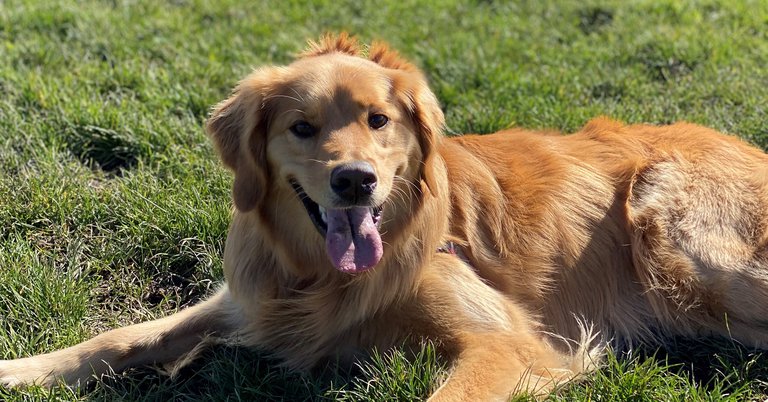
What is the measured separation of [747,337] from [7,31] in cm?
638

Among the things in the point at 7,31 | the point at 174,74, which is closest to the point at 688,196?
the point at 174,74

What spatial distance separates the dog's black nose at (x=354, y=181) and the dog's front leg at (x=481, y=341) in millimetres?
638

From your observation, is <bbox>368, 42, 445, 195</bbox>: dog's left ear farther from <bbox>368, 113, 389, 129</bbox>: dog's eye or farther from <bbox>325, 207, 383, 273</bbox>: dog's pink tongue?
<bbox>325, 207, 383, 273</bbox>: dog's pink tongue

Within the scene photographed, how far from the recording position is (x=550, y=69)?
6.66 metres

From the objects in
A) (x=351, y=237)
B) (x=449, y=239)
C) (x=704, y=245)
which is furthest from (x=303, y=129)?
(x=704, y=245)

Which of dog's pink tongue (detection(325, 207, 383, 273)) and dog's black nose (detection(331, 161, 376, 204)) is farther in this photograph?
dog's pink tongue (detection(325, 207, 383, 273))

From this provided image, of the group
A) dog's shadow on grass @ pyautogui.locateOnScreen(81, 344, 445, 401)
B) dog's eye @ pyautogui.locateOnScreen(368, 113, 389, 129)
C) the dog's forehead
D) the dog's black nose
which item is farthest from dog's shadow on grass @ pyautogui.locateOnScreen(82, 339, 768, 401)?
the dog's forehead

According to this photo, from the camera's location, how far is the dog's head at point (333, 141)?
10.5 ft

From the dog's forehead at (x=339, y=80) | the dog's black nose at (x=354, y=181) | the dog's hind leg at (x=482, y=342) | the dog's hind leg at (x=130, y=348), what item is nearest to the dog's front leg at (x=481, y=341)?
the dog's hind leg at (x=482, y=342)

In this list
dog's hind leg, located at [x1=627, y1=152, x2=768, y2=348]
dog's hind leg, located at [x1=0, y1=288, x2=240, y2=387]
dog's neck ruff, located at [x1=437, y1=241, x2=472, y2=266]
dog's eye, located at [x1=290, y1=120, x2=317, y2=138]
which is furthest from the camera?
dog's hind leg, located at [x1=627, y1=152, x2=768, y2=348]

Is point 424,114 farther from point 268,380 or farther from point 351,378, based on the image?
point 268,380

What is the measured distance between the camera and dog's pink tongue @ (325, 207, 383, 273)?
3.28 metres

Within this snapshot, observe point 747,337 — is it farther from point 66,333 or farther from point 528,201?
point 66,333

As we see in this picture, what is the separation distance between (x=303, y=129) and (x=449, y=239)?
2.99ft
